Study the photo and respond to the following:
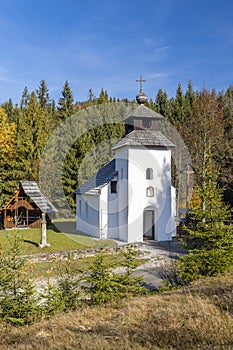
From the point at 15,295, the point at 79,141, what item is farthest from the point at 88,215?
the point at 15,295

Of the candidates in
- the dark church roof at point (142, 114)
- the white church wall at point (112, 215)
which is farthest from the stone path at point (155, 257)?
the dark church roof at point (142, 114)

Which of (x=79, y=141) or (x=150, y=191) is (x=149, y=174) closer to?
(x=150, y=191)

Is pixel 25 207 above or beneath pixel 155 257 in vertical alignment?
above

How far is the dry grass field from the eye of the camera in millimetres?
4625

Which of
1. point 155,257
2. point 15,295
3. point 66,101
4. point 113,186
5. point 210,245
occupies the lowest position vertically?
point 155,257

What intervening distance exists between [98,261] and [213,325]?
3.63 metres

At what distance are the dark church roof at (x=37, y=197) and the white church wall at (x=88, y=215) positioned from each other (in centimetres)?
265

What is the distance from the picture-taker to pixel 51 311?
7.07 meters

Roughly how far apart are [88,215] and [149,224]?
4.88 metres

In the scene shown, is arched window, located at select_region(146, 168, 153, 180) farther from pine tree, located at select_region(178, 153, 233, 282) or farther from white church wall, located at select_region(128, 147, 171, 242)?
pine tree, located at select_region(178, 153, 233, 282)

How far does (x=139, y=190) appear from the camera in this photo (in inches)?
763

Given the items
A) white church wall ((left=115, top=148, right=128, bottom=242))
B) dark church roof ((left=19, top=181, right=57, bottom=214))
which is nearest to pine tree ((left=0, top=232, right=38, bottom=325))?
dark church roof ((left=19, top=181, right=57, bottom=214))

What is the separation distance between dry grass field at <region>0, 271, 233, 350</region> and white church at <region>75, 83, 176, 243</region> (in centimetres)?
1188

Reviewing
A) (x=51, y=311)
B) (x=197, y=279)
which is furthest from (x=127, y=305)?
(x=197, y=279)
